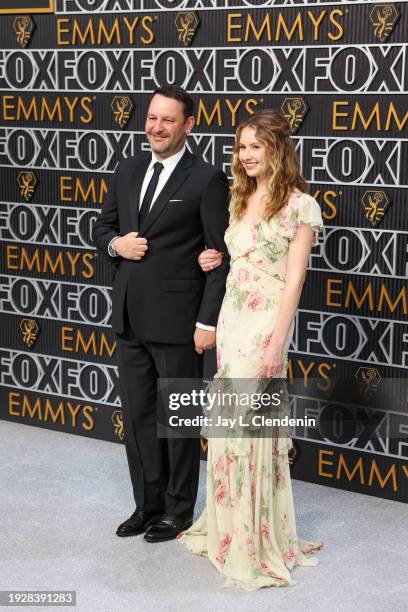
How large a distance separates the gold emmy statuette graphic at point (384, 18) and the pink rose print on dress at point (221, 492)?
1785mm

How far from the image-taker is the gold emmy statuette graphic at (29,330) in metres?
5.15

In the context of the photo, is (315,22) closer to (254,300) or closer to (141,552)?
(254,300)

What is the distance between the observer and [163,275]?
11.8 ft

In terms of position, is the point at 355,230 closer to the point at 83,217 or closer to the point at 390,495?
the point at 390,495

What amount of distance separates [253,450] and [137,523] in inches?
26.3

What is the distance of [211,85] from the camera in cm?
441

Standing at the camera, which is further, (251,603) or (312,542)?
(312,542)

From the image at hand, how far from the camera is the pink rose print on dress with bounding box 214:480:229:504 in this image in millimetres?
3463

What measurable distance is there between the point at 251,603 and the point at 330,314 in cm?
136

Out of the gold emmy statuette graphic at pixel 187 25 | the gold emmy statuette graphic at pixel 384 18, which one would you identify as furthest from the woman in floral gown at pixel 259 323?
the gold emmy statuette graphic at pixel 187 25

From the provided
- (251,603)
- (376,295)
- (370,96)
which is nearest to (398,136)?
(370,96)

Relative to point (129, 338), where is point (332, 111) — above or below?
above

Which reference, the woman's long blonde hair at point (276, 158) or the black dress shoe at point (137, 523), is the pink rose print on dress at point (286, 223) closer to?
the woman's long blonde hair at point (276, 158)
